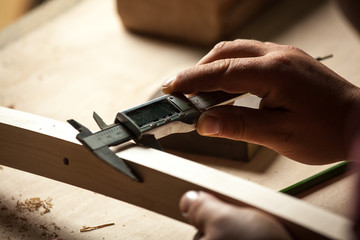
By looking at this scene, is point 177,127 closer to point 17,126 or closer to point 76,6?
point 17,126

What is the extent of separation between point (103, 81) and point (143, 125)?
610 mm

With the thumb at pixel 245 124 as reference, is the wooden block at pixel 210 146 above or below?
below

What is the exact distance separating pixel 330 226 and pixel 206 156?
1.59 ft

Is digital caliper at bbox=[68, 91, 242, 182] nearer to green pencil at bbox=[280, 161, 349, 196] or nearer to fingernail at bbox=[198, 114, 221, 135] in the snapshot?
fingernail at bbox=[198, 114, 221, 135]

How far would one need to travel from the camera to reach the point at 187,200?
0.67 metres

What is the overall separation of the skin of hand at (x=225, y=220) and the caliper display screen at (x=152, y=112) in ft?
0.55

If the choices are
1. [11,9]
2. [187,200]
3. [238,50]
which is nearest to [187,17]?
[238,50]

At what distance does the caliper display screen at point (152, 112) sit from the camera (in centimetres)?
80

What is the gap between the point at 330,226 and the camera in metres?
0.61

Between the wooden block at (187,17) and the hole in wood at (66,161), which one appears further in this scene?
the wooden block at (187,17)

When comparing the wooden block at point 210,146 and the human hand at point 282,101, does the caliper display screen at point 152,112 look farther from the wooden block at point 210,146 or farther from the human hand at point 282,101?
the wooden block at point 210,146

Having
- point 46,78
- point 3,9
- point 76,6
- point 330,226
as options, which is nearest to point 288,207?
point 330,226

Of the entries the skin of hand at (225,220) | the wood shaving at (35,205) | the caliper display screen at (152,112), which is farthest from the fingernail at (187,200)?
the wood shaving at (35,205)

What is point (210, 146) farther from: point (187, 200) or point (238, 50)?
point (187, 200)
